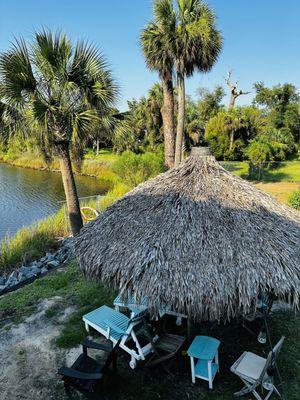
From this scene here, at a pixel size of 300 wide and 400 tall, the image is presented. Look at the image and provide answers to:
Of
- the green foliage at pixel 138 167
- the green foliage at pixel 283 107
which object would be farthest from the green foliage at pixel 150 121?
the green foliage at pixel 283 107

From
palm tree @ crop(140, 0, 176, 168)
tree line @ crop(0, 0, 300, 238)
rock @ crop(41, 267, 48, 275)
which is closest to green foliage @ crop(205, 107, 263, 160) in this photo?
tree line @ crop(0, 0, 300, 238)

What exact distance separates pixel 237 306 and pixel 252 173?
75.5 ft

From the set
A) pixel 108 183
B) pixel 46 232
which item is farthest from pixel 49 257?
pixel 108 183

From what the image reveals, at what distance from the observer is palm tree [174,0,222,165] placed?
13.4 m

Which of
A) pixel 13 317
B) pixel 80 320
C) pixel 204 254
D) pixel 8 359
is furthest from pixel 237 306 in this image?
pixel 13 317

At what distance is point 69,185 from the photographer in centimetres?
999

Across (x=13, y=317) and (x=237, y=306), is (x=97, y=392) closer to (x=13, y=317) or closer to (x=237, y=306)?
(x=237, y=306)

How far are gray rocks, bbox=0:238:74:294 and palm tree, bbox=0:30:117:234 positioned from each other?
274cm

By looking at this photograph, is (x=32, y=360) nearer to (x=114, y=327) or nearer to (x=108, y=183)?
(x=114, y=327)

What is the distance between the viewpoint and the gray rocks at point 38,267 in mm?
8031

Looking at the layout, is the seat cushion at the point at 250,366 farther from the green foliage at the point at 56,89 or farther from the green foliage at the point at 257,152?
the green foliage at the point at 257,152

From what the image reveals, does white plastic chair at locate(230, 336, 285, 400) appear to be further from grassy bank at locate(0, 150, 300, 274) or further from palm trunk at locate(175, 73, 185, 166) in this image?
palm trunk at locate(175, 73, 185, 166)

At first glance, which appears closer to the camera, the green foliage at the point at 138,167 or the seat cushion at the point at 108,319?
the seat cushion at the point at 108,319

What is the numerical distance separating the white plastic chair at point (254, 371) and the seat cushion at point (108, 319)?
5.97ft
